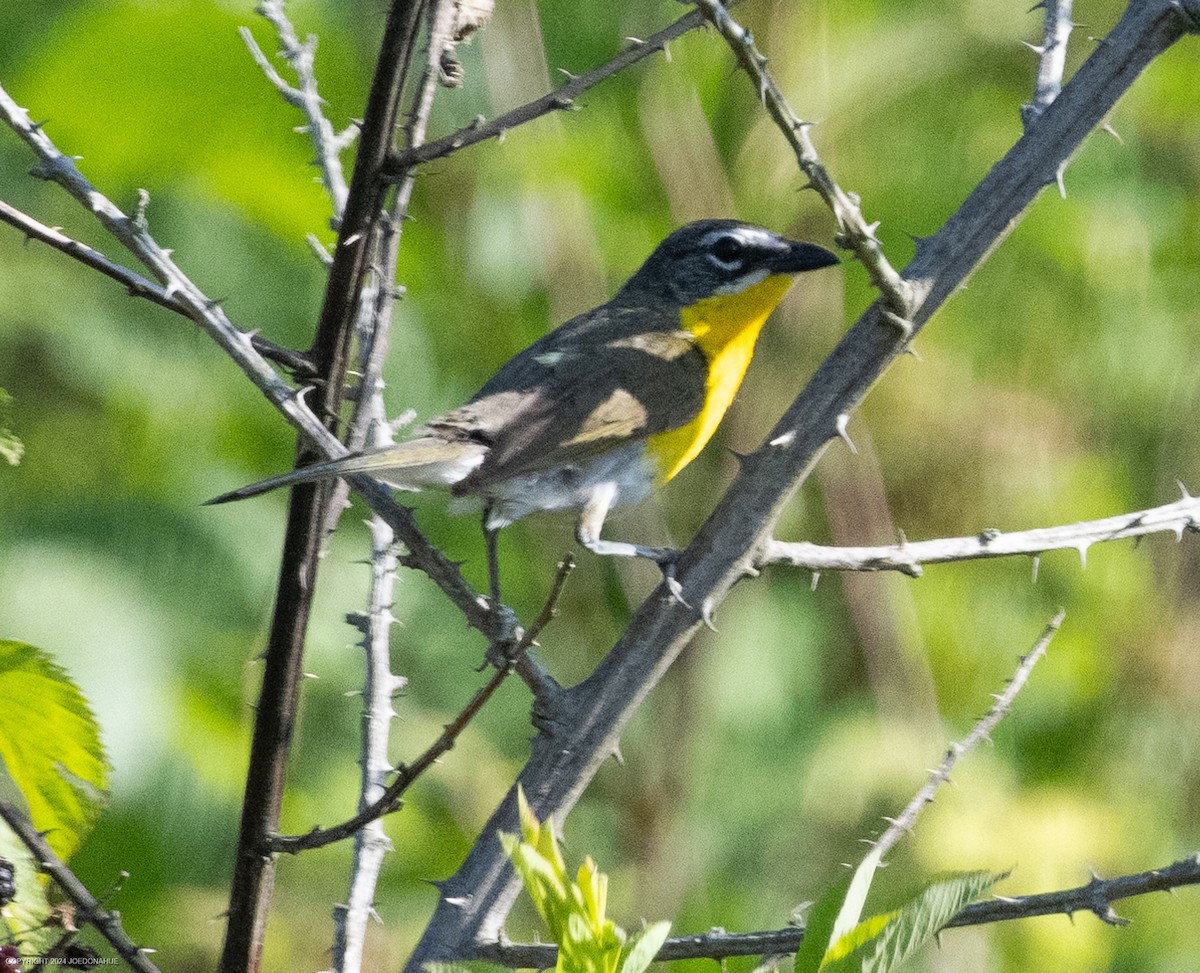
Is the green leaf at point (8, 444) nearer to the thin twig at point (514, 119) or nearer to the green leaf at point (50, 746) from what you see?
the green leaf at point (50, 746)

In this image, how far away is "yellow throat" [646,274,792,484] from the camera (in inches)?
147

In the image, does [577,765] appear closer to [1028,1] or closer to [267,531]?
[267,531]

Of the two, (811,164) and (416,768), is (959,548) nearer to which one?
(811,164)

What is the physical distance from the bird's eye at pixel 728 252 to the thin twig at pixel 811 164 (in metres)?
2.01

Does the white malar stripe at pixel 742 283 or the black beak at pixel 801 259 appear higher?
the white malar stripe at pixel 742 283

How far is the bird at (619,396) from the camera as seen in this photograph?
3.24 meters

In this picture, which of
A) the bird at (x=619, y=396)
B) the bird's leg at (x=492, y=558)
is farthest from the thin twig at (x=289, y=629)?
the bird at (x=619, y=396)

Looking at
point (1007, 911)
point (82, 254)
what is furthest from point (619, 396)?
point (1007, 911)

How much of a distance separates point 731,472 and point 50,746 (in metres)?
3.50

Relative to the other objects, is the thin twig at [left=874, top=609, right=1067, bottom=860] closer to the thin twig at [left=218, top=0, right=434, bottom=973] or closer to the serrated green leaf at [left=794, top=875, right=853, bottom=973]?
the serrated green leaf at [left=794, top=875, right=853, bottom=973]

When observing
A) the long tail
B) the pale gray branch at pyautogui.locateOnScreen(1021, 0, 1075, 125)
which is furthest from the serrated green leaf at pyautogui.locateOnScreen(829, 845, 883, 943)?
the long tail

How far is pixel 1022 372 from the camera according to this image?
521 centimetres

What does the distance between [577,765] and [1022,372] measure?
373cm

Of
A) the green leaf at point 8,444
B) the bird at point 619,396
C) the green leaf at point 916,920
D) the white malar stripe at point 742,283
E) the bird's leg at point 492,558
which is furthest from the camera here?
the white malar stripe at point 742,283
